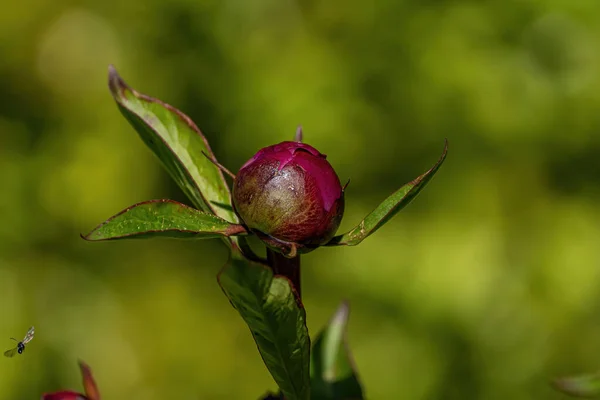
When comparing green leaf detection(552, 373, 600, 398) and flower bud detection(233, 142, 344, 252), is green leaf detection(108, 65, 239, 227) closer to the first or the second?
flower bud detection(233, 142, 344, 252)

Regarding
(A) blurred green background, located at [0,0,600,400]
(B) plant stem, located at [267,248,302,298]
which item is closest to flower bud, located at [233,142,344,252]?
(B) plant stem, located at [267,248,302,298]

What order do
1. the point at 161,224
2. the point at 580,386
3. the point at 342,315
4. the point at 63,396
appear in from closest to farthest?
the point at 161,224
the point at 63,396
the point at 580,386
the point at 342,315

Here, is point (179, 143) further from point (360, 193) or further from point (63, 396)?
point (360, 193)

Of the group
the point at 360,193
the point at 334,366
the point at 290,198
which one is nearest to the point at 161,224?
the point at 290,198

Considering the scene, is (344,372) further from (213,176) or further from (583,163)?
(583,163)

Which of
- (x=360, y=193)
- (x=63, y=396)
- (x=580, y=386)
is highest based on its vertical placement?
(x=63, y=396)

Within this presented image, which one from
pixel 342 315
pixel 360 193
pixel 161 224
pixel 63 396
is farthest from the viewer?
pixel 360 193
